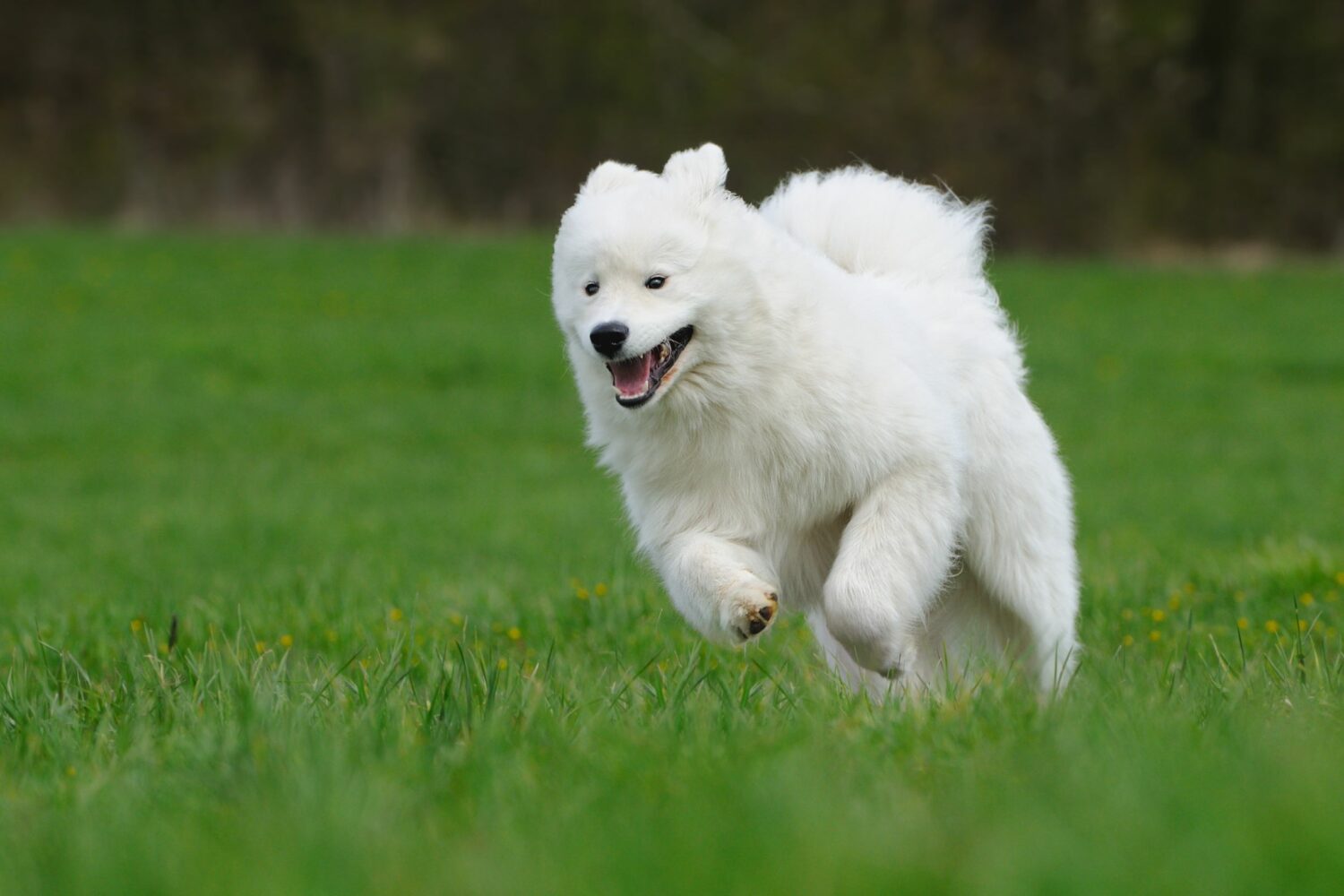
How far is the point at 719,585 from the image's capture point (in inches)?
154

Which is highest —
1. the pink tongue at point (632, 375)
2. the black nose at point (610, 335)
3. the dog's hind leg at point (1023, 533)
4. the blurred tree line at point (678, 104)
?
the black nose at point (610, 335)

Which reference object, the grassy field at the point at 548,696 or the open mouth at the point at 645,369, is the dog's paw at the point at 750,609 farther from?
the open mouth at the point at 645,369

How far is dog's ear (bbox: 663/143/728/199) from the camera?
424 centimetres

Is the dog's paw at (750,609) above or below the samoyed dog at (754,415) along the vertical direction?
below

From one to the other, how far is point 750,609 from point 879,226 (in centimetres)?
163

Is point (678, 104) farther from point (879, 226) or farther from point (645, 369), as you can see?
point (645, 369)

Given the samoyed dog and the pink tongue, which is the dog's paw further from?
the pink tongue

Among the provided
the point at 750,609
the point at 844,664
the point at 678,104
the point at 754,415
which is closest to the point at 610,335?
the point at 754,415

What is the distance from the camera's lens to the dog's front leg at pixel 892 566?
3.94m

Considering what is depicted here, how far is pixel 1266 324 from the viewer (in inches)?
759

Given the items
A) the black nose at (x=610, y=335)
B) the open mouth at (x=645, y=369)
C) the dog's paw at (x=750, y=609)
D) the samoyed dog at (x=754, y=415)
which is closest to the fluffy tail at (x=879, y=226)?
the samoyed dog at (x=754, y=415)

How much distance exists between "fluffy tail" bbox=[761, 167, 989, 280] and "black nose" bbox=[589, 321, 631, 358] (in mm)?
1178

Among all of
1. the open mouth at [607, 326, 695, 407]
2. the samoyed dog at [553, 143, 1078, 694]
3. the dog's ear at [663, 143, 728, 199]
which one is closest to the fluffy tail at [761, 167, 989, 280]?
the samoyed dog at [553, 143, 1078, 694]

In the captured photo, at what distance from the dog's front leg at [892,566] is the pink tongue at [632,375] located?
638 millimetres
